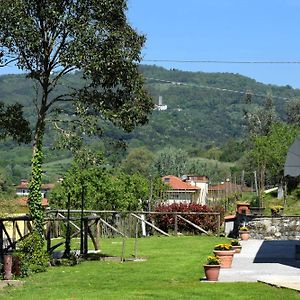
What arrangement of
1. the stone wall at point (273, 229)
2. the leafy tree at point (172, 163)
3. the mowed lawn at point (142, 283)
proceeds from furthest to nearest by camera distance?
the leafy tree at point (172, 163) → the stone wall at point (273, 229) → the mowed lawn at point (142, 283)

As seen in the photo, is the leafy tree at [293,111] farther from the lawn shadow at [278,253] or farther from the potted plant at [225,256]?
the potted plant at [225,256]

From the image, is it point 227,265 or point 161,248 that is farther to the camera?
point 161,248

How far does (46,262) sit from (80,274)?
5.94 ft

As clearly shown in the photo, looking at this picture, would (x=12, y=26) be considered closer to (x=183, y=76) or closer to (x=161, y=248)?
(x=161, y=248)

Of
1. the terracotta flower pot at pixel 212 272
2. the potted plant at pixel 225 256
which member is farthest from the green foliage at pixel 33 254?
the terracotta flower pot at pixel 212 272

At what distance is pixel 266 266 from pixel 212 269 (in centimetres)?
355

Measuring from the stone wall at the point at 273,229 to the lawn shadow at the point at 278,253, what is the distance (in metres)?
1.35

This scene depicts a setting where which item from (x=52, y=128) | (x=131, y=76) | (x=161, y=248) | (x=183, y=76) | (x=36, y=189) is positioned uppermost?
(x=183, y=76)

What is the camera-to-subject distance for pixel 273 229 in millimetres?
26859

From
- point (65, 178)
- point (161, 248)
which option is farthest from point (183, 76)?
point (161, 248)

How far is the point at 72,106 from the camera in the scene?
17734mm

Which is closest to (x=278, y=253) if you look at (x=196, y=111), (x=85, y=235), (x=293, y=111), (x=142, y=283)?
(x=85, y=235)

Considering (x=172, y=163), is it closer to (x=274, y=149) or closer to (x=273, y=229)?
(x=274, y=149)

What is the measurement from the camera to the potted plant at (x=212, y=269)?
13.6m
